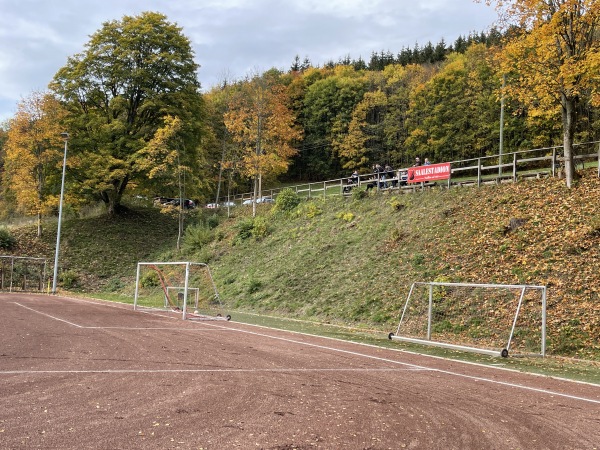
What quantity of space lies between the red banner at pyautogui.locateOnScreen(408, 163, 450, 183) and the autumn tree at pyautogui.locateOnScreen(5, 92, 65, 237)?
83.7ft

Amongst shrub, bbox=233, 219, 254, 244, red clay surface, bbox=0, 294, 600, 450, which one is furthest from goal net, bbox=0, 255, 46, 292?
red clay surface, bbox=0, 294, 600, 450

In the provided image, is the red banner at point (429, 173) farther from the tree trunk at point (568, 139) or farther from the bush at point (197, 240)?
the bush at point (197, 240)

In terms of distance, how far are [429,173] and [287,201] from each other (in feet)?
36.1

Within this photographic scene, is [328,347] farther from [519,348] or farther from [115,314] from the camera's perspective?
[115,314]

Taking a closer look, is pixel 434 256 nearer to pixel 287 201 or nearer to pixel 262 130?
pixel 287 201

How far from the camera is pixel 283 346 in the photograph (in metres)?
12.1

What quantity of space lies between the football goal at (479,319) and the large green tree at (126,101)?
25.2 meters

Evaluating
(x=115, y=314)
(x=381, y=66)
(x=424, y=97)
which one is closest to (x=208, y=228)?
(x=115, y=314)

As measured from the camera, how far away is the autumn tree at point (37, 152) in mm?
35969

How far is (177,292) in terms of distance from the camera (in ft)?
84.8

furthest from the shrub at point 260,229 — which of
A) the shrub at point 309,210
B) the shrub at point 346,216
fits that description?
the shrub at point 346,216

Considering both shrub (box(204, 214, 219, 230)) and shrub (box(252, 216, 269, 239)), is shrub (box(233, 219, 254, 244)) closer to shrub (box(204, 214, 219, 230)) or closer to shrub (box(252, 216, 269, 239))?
shrub (box(252, 216, 269, 239))

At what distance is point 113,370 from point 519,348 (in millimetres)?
9658

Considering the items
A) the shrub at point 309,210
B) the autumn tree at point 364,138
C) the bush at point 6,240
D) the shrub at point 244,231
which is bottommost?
the bush at point 6,240
